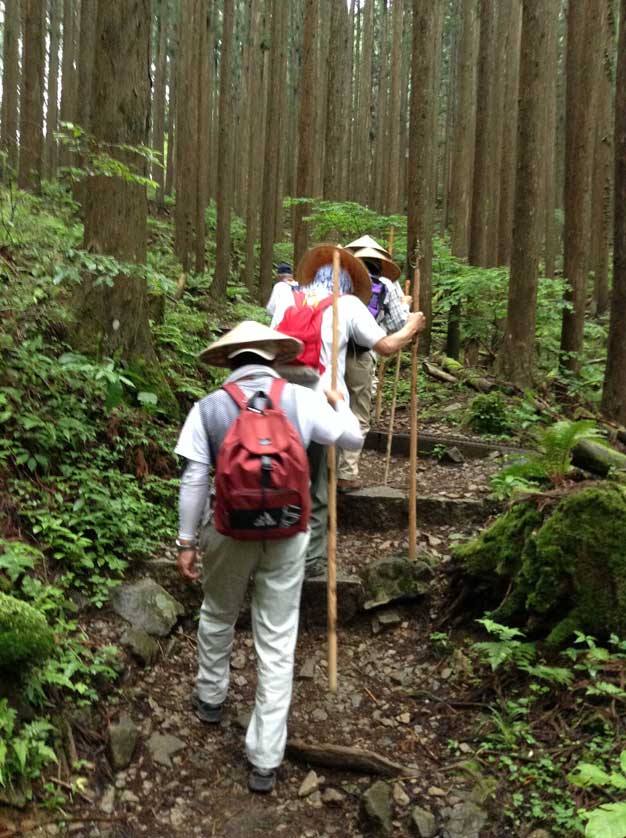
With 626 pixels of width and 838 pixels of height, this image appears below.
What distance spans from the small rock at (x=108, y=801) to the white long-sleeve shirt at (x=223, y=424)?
1.22m

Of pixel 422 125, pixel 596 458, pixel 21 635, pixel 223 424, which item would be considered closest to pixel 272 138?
pixel 422 125

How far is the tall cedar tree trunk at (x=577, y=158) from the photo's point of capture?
10.4 metres

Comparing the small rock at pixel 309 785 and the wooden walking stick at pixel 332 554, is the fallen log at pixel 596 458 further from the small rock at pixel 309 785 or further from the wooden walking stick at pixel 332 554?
the small rock at pixel 309 785

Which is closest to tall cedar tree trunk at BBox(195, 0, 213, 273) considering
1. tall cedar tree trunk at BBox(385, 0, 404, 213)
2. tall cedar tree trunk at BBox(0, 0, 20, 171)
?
tall cedar tree trunk at BBox(0, 0, 20, 171)

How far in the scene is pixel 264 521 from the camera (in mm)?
3016

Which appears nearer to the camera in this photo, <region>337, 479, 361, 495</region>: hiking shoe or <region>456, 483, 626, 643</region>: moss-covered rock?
<region>456, 483, 626, 643</region>: moss-covered rock

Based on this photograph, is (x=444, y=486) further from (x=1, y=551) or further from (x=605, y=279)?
(x=605, y=279)

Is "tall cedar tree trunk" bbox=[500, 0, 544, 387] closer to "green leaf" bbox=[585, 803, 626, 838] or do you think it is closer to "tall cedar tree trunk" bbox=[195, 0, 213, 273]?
"green leaf" bbox=[585, 803, 626, 838]

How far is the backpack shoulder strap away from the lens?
3.13 m

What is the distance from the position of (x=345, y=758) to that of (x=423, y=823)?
54cm

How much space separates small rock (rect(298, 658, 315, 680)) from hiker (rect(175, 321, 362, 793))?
0.89m

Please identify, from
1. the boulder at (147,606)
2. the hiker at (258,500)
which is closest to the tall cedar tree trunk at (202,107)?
the boulder at (147,606)

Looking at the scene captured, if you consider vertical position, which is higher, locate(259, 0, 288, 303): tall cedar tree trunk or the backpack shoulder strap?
locate(259, 0, 288, 303): tall cedar tree trunk

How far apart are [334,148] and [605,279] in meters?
9.07
